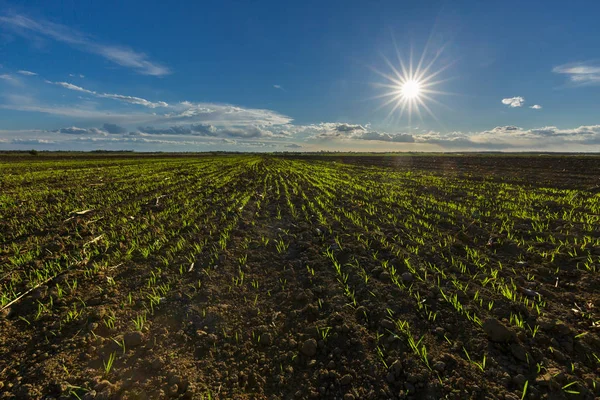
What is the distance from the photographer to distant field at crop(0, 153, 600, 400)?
2.73 meters

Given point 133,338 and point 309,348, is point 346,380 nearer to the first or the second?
point 309,348

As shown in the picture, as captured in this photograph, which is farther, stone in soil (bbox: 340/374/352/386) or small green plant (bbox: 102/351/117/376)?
small green plant (bbox: 102/351/117/376)

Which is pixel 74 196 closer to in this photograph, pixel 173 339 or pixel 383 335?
pixel 173 339

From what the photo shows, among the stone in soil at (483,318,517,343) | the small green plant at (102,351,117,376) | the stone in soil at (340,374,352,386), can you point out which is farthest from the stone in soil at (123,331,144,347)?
the stone in soil at (483,318,517,343)

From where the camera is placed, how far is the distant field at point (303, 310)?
2.73 metres

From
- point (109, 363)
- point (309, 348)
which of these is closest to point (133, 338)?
point (109, 363)

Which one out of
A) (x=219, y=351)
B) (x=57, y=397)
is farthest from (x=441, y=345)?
(x=57, y=397)

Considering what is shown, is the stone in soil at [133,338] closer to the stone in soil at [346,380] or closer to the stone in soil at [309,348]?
the stone in soil at [309,348]

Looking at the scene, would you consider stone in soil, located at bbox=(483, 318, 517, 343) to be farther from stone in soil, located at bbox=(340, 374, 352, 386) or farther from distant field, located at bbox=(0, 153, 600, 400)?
stone in soil, located at bbox=(340, 374, 352, 386)

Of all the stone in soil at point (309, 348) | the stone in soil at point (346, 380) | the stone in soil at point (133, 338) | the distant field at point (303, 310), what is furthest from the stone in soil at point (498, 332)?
the stone in soil at point (133, 338)

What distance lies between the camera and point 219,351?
3203 mm

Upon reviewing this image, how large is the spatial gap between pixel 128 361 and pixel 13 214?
30.9 ft

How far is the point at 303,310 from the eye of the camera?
12.9 ft

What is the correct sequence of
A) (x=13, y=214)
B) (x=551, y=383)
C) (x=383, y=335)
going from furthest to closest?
(x=13, y=214)
(x=383, y=335)
(x=551, y=383)
